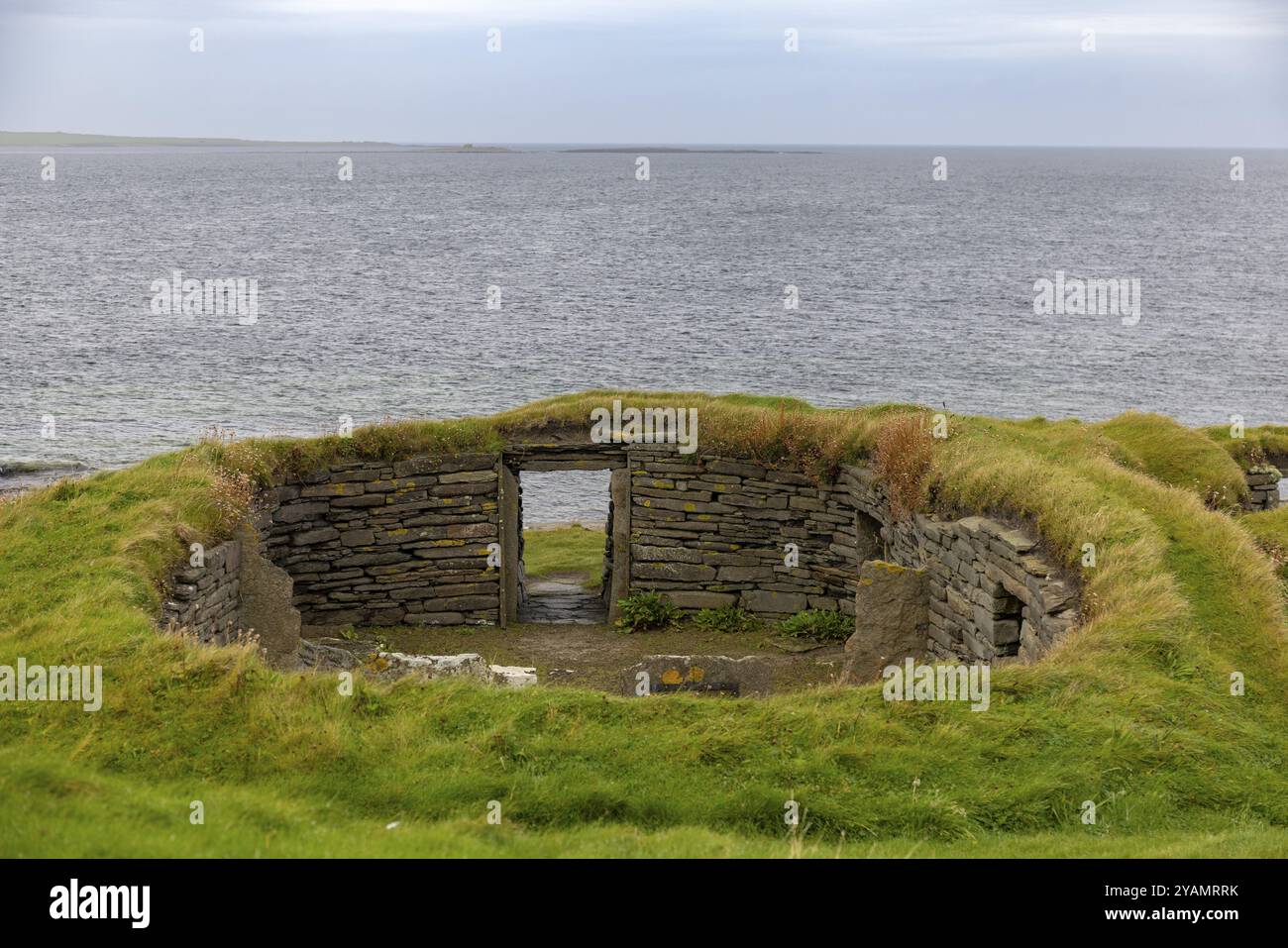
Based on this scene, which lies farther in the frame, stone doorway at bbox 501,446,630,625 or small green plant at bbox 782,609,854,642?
stone doorway at bbox 501,446,630,625

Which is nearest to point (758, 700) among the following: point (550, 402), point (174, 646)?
point (174, 646)

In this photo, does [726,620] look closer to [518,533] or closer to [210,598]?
[518,533]

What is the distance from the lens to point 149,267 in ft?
301

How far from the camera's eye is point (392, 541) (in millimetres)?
19266

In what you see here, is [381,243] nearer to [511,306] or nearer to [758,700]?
[511,306]

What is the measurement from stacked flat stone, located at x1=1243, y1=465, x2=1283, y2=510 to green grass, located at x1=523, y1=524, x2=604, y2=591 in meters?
12.0

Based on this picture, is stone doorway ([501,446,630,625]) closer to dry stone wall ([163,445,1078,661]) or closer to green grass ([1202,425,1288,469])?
dry stone wall ([163,445,1078,661])

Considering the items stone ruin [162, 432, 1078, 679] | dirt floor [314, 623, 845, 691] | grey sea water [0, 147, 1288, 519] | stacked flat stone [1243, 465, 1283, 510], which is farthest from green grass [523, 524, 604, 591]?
stacked flat stone [1243, 465, 1283, 510]

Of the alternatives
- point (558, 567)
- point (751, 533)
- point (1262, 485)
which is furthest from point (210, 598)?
point (1262, 485)

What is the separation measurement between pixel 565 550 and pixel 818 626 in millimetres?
9677

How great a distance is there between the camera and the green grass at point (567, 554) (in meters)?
25.1

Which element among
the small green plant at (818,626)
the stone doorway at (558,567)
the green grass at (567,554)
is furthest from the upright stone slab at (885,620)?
the green grass at (567,554)

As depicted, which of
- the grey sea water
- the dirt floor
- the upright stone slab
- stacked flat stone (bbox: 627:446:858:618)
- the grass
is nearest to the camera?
the grass

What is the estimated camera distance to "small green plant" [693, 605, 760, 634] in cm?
1936
